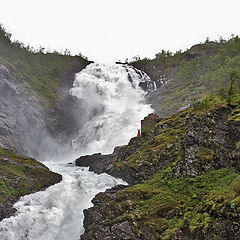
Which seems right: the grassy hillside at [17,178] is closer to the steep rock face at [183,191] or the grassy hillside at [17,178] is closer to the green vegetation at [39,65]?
the steep rock face at [183,191]

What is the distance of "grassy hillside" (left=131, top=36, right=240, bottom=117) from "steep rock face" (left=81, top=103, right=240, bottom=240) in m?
17.7

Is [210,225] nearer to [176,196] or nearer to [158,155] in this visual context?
[176,196]

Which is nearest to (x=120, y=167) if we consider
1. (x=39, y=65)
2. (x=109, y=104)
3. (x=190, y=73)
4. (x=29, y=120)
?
(x=29, y=120)

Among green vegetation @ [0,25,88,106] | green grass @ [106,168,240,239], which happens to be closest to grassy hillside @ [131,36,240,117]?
green vegetation @ [0,25,88,106]

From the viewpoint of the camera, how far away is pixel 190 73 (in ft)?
192

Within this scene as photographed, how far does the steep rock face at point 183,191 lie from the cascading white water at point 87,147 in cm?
334

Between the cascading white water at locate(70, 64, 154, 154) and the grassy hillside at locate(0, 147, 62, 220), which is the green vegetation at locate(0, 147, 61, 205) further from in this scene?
the cascading white water at locate(70, 64, 154, 154)

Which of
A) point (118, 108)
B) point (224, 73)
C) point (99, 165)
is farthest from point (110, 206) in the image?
point (118, 108)

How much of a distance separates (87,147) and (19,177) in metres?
21.2

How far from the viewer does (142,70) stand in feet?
230

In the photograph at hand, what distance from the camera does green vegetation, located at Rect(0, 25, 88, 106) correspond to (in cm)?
4897

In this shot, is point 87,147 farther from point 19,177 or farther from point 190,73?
point 190,73

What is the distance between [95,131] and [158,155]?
2529 centimetres

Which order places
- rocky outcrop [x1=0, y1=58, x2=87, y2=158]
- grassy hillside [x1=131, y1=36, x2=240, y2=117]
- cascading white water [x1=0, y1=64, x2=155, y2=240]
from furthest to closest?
grassy hillside [x1=131, y1=36, x2=240, y2=117] → rocky outcrop [x1=0, y1=58, x2=87, y2=158] → cascading white water [x1=0, y1=64, x2=155, y2=240]
